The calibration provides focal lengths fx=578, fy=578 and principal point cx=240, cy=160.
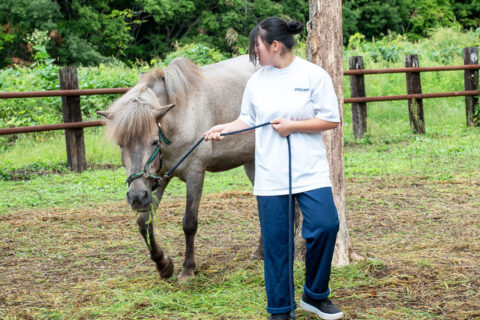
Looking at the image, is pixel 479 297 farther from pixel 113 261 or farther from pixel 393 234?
pixel 113 261

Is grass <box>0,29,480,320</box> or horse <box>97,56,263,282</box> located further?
horse <box>97,56,263,282</box>

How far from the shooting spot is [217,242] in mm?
5367

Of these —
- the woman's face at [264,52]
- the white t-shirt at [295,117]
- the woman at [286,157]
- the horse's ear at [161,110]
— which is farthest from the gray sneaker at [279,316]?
the horse's ear at [161,110]

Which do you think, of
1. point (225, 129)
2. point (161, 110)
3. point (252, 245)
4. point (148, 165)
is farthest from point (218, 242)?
point (225, 129)

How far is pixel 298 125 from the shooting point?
3.14m

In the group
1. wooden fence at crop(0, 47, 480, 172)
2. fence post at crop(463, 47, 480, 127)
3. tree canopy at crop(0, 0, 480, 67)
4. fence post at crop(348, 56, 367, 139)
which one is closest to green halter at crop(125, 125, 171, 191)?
wooden fence at crop(0, 47, 480, 172)

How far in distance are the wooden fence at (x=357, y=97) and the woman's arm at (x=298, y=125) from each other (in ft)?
20.0

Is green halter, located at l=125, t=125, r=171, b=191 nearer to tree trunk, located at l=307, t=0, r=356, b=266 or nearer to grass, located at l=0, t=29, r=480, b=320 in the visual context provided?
grass, located at l=0, t=29, r=480, b=320

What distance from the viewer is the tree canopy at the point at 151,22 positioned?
25156 mm

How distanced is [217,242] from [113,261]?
991 millimetres

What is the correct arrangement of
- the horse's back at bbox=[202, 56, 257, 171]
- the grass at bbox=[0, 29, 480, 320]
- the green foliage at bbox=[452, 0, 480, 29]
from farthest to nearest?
1. the green foliage at bbox=[452, 0, 480, 29]
2. the horse's back at bbox=[202, 56, 257, 171]
3. the grass at bbox=[0, 29, 480, 320]

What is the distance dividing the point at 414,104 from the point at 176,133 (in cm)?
881

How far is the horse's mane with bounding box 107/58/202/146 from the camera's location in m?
3.82

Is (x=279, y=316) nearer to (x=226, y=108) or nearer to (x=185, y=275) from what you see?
(x=185, y=275)
